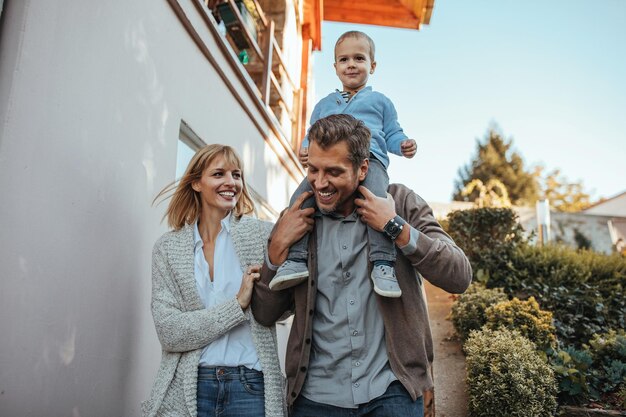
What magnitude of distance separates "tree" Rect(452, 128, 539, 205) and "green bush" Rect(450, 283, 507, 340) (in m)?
26.1

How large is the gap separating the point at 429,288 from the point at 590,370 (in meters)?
3.78

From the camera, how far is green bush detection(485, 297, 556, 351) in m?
5.64

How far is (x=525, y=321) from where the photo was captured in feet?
19.0

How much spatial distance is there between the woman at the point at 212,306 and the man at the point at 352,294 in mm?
189

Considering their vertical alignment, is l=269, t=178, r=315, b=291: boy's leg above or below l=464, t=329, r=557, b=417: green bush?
above

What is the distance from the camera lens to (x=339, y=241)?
7.96 ft

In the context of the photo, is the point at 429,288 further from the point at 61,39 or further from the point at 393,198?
the point at 61,39

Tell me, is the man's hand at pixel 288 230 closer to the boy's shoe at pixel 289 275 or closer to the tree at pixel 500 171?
the boy's shoe at pixel 289 275

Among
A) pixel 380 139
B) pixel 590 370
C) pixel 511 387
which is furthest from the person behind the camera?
pixel 590 370

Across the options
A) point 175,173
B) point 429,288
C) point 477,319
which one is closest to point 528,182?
point 429,288

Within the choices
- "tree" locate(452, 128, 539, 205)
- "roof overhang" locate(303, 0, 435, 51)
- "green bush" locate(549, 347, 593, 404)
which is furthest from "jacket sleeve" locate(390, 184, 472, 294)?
"tree" locate(452, 128, 539, 205)

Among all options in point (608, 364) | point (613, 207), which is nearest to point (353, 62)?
point (608, 364)

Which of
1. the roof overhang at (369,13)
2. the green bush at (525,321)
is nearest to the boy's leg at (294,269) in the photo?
the green bush at (525,321)

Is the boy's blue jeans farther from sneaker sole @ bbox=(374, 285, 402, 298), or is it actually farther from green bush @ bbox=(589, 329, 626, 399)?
green bush @ bbox=(589, 329, 626, 399)
